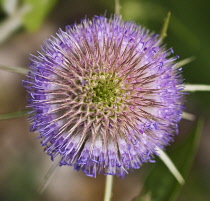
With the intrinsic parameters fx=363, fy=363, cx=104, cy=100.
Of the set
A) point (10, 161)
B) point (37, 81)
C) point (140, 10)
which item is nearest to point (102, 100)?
point (37, 81)

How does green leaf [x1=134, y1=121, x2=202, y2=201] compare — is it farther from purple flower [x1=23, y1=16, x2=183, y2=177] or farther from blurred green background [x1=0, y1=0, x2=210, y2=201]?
blurred green background [x1=0, y1=0, x2=210, y2=201]

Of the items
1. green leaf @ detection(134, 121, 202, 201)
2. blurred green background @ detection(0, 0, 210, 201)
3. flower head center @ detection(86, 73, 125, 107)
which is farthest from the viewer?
blurred green background @ detection(0, 0, 210, 201)

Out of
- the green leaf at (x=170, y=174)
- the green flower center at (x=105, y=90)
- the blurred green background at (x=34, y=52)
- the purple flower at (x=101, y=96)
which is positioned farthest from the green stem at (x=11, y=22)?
the green leaf at (x=170, y=174)

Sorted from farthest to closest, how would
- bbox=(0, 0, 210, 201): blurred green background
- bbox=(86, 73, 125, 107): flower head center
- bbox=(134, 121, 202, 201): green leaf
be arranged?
bbox=(0, 0, 210, 201): blurred green background < bbox=(134, 121, 202, 201): green leaf < bbox=(86, 73, 125, 107): flower head center

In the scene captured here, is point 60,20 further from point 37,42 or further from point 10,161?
point 10,161

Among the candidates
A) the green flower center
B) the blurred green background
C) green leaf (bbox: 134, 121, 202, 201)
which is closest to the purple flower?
the green flower center

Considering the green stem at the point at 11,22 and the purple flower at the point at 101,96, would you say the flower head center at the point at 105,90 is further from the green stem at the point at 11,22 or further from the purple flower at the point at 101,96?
the green stem at the point at 11,22

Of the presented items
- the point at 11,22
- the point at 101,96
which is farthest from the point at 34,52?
the point at 101,96
